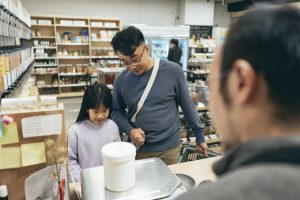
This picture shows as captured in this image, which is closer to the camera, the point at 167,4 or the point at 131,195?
the point at 131,195

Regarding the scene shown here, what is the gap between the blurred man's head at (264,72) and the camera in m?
0.42

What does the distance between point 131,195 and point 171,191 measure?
17 centimetres

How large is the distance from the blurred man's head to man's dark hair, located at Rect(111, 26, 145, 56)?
1273 mm

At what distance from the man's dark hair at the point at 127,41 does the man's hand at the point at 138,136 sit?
53 centimetres

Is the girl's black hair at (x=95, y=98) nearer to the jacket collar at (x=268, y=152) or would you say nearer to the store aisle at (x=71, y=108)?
the jacket collar at (x=268, y=152)

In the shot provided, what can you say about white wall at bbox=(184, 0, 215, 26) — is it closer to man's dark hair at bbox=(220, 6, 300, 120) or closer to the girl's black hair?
the girl's black hair

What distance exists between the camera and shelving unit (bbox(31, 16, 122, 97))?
7.93 metres

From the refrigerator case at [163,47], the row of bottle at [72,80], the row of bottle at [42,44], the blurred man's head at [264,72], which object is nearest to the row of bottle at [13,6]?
the blurred man's head at [264,72]

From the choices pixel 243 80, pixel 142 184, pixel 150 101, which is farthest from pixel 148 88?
pixel 243 80

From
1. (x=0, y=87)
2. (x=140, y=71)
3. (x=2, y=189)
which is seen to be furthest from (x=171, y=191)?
(x=0, y=87)

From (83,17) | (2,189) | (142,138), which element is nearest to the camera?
(2,189)

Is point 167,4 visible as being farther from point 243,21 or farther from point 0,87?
point 243,21

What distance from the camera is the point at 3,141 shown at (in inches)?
40.1

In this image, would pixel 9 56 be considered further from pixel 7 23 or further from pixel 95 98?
pixel 95 98
